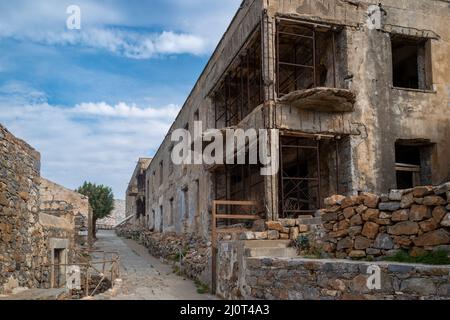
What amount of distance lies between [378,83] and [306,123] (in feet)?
7.63

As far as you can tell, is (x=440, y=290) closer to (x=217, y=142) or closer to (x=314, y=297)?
(x=314, y=297)

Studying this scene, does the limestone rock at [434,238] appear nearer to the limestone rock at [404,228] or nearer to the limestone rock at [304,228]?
the limestone rock at [404,228]

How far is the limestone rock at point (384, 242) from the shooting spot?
6.61 metres

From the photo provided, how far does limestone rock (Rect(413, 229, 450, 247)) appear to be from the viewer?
5734mm

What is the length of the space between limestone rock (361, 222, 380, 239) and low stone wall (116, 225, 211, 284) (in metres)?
5.44

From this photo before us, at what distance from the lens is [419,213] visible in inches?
239

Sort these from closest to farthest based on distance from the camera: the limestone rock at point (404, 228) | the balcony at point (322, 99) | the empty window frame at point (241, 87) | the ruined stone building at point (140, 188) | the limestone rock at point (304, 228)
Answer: the limestone rock at point (404, 228) < the limestone rock at point (304, 228) < the balcony at point (322, 99) < the empty window frame at point (241, 87) < the ruined stone building at point (140, 188)

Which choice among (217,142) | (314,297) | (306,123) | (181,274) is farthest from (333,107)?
(181,274)

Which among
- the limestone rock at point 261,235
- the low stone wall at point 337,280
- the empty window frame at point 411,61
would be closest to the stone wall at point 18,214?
the low stone wall at point 337,280

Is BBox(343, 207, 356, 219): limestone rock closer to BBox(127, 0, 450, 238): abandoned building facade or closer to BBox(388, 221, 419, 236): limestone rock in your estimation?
BBox(388, 221, 419, 236): limestone rock

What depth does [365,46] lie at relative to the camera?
12141 millimetres

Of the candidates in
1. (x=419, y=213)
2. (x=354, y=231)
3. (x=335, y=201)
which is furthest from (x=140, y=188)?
(x=419, y=213)

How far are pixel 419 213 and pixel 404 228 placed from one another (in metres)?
0.36

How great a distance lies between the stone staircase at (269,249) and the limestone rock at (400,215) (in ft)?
10.1
